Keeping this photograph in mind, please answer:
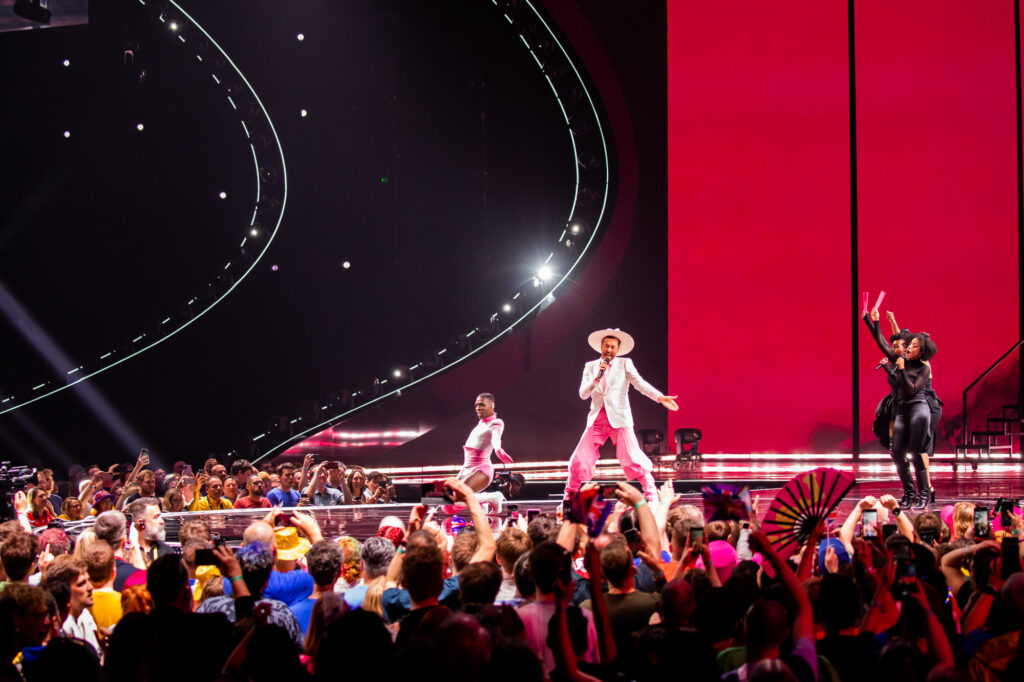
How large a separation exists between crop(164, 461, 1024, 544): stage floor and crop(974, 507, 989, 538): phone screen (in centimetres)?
357

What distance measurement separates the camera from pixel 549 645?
230 cm

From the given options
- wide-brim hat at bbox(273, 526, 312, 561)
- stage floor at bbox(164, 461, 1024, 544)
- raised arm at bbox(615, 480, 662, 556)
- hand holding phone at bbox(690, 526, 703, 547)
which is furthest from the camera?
stage floor at bbox(164, 461, 1024, 544)

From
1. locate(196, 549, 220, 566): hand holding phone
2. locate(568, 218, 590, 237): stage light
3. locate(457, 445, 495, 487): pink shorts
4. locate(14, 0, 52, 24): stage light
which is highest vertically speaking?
locate(14, 0, 52, 24): stage light

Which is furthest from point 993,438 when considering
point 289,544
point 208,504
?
point 289,544

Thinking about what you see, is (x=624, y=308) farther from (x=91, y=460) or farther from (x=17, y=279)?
(x=17, y=279)

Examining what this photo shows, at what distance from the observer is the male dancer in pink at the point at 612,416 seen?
755cm

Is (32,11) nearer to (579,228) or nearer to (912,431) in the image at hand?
(579,228)

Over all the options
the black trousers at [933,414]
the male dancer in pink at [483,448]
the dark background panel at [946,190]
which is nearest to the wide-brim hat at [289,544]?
the male dancer in pink at [483,448]

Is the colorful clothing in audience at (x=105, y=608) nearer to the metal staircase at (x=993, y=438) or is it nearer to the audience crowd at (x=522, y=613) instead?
the audience crowd at (x=522, y=613)

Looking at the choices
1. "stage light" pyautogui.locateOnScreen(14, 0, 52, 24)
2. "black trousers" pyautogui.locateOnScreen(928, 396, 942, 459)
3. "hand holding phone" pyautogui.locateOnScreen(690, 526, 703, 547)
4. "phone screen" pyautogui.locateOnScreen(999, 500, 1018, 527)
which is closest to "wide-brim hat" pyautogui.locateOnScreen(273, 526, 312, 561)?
"hand holding phone" pyautogui.locateOnScreen(690, 526, 703, 547)

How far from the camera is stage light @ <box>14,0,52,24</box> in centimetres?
1076

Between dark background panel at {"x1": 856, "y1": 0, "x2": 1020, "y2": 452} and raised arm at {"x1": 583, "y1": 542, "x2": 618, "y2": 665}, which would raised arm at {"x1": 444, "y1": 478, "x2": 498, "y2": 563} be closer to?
raised arm at {"x1": 583, "y1": 542, "x2": 618, "y2": 665}

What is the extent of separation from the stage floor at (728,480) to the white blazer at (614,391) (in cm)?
93

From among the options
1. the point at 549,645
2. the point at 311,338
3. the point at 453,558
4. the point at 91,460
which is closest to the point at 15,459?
the point at 91,460
